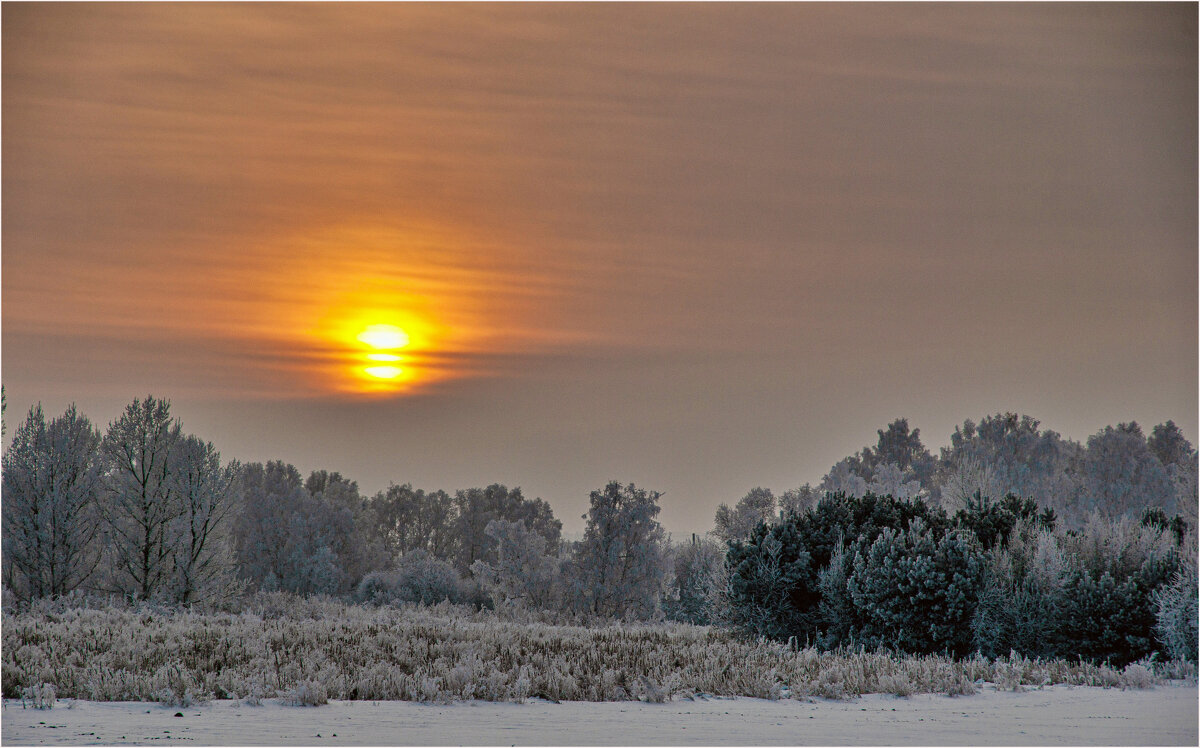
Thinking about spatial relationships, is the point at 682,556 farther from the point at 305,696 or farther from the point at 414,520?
the point at 305,696

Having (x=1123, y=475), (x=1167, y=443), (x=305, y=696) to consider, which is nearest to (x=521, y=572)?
(x=305, y=696)

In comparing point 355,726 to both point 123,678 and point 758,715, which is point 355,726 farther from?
point 758,715

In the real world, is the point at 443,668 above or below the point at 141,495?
below

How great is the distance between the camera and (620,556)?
44.8 meters

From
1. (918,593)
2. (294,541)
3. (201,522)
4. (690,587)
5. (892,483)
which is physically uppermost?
(892,483)

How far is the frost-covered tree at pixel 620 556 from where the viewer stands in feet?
144

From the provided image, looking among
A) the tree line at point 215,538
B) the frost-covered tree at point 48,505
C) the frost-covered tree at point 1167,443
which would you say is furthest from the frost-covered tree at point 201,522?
the frost-covered tree at point 1167,443

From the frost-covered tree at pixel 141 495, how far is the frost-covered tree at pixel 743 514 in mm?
29773

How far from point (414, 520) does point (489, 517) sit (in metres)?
9.47

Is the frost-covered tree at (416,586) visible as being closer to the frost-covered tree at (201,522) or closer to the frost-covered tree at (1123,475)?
the frost-covered tree at (201,522)

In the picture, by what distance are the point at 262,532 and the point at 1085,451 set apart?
2899 inches

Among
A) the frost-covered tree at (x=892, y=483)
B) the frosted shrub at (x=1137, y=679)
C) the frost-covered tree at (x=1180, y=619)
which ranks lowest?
the frosted shrub at (x=1137, y=679)

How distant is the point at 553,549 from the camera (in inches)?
2606

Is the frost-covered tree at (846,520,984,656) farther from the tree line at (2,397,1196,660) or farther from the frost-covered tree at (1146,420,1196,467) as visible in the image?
the frost-covered tree at (1146,420,1196,467)
